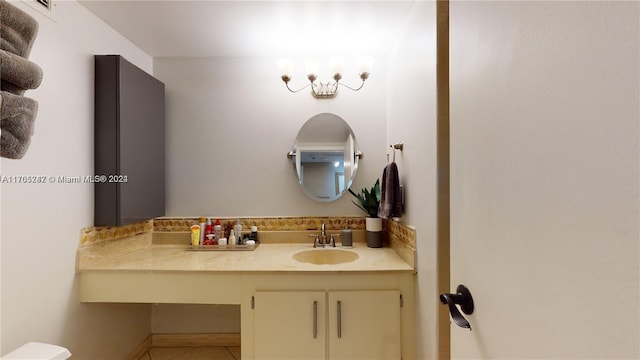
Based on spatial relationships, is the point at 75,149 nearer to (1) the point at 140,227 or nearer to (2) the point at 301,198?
(1) the point at 140,227

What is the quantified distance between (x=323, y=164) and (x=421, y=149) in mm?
875

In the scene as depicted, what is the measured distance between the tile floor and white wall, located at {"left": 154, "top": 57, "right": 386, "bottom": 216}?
95 centimetres

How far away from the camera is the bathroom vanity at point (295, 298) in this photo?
151 cm

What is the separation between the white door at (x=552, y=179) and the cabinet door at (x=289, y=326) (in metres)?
0.98

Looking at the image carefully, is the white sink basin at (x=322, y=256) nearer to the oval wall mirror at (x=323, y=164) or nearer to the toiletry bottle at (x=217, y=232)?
the oval wall mirror at (x=323, y=164)

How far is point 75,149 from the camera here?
1519 mm

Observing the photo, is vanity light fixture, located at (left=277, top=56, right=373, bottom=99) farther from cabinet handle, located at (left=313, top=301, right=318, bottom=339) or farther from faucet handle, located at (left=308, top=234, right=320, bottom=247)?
cabinet handle, located at (left=313, top=301, right=318, bottom=339)

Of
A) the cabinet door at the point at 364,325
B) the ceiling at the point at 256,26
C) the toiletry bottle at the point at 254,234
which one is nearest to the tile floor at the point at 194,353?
the toiletry bottle at the point at 254,234

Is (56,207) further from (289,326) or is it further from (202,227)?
(289,326)

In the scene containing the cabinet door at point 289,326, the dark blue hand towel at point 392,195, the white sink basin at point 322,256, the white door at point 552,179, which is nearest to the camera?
the white door at point 552,179

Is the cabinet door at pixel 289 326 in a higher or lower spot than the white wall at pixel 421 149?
lower

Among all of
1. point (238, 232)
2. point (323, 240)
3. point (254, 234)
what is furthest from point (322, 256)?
point (238, 232)

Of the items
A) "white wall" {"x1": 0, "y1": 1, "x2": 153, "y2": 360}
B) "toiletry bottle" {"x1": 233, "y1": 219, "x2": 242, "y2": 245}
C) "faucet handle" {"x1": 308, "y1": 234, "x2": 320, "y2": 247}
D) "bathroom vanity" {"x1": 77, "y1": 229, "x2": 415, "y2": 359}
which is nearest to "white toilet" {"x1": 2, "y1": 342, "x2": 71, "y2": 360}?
"white wall" {"x1": 0, "y1": 1, "x2": 153, "y2": 360}

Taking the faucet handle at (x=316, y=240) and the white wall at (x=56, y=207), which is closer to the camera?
the white wall at (x=56, y=207)
